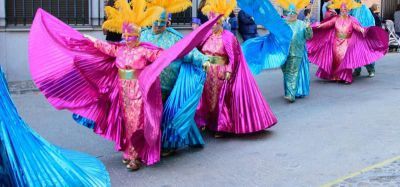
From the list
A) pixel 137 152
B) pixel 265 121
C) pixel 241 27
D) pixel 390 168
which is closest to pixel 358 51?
pixel 241 27

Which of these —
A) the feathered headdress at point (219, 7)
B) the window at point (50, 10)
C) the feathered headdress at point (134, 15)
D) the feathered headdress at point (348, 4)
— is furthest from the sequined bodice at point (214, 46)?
the window at point (50, 10)

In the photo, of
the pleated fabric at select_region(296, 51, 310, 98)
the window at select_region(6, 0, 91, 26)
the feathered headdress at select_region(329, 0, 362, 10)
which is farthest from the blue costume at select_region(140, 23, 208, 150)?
the window at select_region(6, 0, 91, 26)

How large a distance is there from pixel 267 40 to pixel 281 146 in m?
2.00

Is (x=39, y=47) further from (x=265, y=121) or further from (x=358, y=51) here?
(x=358, y=51)

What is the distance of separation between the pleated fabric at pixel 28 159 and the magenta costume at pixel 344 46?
7040mm

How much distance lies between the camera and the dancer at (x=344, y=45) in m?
9.95

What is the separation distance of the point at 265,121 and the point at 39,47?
2536mm

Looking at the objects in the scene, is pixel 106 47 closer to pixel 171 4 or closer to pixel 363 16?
pixel 171 4

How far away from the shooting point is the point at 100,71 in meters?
5.06

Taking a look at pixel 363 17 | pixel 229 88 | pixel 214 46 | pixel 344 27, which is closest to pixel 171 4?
pixel 214 46

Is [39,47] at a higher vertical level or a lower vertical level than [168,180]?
higher

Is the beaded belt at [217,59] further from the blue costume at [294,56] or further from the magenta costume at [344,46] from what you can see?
the magenta costume at [344,46]

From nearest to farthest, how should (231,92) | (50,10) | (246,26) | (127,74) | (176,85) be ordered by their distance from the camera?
(127,74), (176,85), (231,92), (50,10), (246,26)

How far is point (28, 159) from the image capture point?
3.40m
